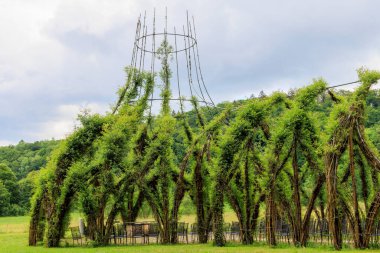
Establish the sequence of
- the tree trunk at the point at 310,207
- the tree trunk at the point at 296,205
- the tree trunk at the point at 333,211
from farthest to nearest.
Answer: the tree trunk at the point at 296,205 < the tree trunk at the point at 310,207 < the tree trunk at the point at 333,211

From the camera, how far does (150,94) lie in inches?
1010

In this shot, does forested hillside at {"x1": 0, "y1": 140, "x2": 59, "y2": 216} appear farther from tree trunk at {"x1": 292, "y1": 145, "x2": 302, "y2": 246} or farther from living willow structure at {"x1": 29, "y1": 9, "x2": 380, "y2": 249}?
tree trunk at {"x1": 292, "y1": 145, "x2": 302, "y2": 246}

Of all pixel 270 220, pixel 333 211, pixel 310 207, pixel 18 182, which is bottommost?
pixel 270 220

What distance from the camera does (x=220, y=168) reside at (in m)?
19.5

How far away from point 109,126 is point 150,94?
4282mm

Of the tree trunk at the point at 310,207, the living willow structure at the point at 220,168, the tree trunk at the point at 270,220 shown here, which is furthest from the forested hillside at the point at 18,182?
the tree trunk at the point at 310,207

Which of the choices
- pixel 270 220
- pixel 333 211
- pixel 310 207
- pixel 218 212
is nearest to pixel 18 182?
pixel 218 212

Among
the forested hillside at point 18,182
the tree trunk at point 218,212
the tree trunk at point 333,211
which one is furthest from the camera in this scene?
the forested hillside at point 18,182

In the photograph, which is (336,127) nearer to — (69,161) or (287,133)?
(287,133)

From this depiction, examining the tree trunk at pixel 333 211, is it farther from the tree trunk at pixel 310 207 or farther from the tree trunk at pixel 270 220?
the tree trunk at pixel 270 220

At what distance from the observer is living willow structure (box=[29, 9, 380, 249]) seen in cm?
1684

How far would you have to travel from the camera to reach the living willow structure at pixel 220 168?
1684 cm

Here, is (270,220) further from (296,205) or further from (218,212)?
(218,212)

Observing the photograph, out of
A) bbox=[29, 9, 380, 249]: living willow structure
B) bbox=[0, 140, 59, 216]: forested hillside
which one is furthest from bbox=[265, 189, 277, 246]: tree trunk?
bbox=[0, 140, 59, 216]: forested hillside
